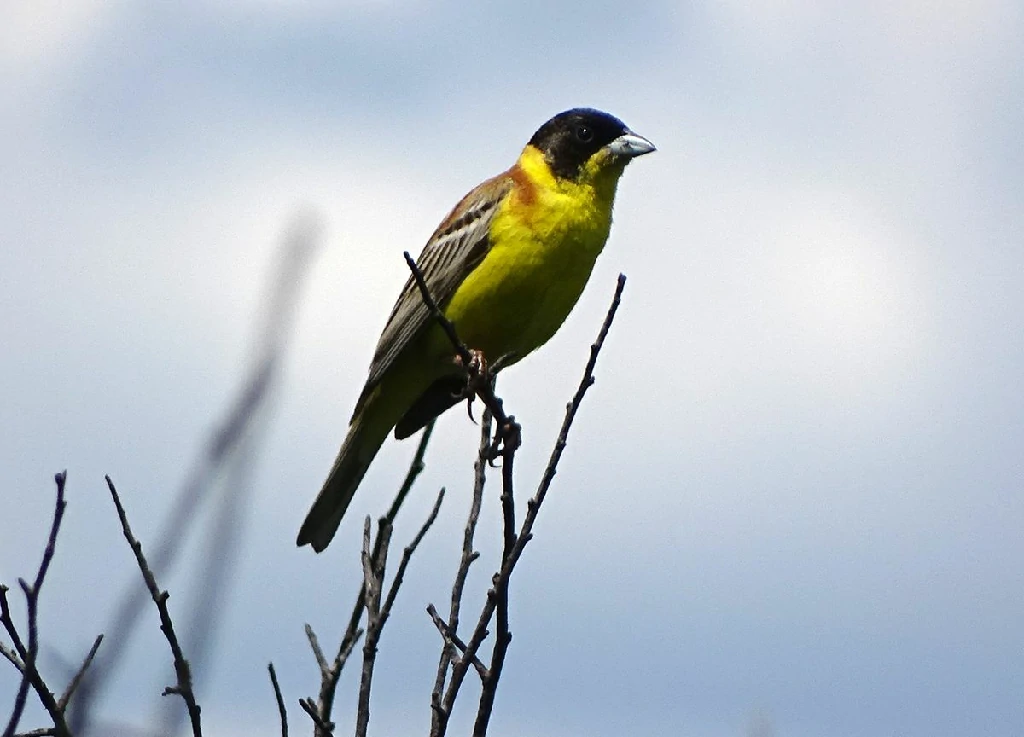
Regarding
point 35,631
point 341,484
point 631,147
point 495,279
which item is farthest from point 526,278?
point 35,631

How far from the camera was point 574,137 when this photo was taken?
7.55 metres

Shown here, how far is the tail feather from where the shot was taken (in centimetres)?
728

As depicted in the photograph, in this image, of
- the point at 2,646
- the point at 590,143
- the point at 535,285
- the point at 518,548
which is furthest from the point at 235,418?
the point at 590,143

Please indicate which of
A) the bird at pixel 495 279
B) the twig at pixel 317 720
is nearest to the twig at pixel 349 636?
the twig at pixel 317 720

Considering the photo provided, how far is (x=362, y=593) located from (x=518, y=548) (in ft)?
1.68

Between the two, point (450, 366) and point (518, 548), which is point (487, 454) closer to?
point (518, 548)

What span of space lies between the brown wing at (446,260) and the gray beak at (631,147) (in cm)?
60

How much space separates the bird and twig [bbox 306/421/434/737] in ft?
5.35

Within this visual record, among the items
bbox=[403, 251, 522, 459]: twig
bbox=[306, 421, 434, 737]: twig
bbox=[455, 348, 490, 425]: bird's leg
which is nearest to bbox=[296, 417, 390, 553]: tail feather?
bbox=[455, 348, 490, 425]: bird's leg

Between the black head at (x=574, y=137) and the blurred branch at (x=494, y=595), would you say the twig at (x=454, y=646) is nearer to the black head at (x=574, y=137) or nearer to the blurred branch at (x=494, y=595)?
the blurred branch at (x=494, y=595)

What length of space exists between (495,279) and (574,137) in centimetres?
132

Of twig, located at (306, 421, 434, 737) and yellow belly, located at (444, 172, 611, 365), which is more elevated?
yellow belly, located at (444, 172, 611, 365)

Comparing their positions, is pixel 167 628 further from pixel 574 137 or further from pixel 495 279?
pixel 574 137

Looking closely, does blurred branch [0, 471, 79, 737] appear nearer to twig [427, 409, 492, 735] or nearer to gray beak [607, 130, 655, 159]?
twig [427, 409, 492, 735]
